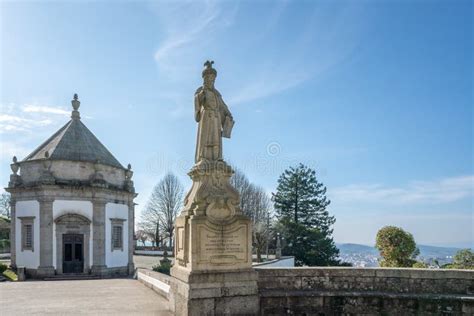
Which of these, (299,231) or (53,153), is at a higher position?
(53,153)

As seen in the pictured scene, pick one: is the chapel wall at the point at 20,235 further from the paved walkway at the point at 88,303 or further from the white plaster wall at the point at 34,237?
the paved walkway at the point at 88,303

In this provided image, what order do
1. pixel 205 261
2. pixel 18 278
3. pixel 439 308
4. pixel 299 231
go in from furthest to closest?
pixel 299 231 → pixel 18 278 → pixel 439 308 → pixel 205 261

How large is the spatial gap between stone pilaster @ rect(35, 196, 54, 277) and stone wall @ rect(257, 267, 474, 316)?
18.8 meters

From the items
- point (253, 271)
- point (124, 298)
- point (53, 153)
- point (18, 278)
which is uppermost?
point (53, 153)

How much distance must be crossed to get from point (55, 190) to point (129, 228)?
5.92 metres

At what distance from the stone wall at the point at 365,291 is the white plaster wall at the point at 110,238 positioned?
18771 mm

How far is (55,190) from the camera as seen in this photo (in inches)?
968

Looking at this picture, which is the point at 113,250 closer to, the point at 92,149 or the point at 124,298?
the point at 92,149

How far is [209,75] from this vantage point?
29.8ft

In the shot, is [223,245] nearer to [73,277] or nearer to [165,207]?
[73,277]

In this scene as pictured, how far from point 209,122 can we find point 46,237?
19.5 m

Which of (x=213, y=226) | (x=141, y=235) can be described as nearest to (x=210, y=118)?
(x=213, y=226)

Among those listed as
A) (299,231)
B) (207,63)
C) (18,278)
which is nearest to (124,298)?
(207,63)

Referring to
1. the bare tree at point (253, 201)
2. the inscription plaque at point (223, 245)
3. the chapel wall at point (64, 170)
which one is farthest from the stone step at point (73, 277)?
the bare tree at point (253, 201)
